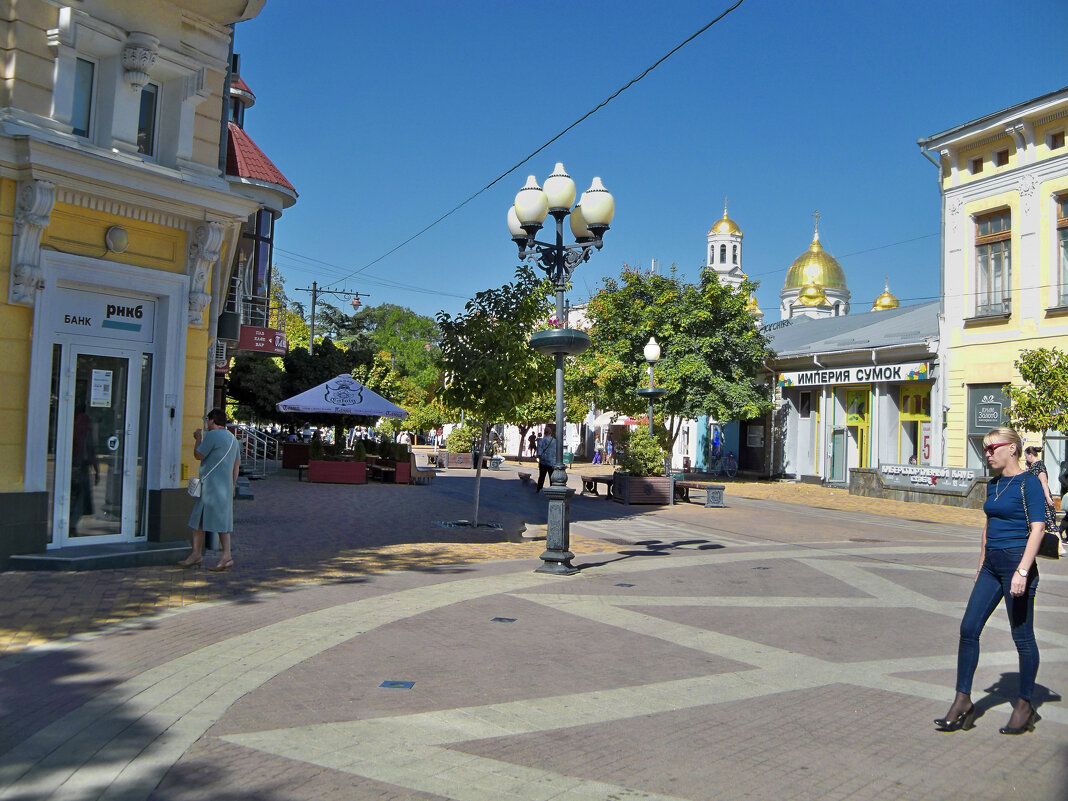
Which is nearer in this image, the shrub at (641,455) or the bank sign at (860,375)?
the shrub at (641,455)

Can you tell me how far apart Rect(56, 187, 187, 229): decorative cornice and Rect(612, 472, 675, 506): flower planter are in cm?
1332

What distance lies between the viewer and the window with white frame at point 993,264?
2561 cm

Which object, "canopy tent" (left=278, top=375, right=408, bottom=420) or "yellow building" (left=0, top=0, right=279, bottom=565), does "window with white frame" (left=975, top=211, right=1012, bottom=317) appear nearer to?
"canopy tent" (left=278, top=375, right=408, bottom=420)

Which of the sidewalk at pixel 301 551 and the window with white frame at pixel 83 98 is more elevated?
the window with white frame at pixel 83 98

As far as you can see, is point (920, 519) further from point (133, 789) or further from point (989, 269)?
point (133, 789)

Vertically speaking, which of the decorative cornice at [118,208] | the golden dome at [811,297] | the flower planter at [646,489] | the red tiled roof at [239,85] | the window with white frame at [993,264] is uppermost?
the golden dome at [811,297]

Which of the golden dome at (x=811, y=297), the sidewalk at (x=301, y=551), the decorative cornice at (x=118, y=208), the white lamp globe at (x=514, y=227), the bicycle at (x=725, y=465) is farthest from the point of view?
the golden dome at (x=811, y=297)

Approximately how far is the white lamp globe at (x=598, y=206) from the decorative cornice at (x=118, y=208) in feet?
15.5

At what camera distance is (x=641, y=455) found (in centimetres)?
2158

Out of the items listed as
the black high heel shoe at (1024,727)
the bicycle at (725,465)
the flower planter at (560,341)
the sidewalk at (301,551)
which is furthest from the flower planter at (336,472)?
the black high heel shoe at (1024,727)

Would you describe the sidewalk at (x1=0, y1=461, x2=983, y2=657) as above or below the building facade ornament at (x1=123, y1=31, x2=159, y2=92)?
below

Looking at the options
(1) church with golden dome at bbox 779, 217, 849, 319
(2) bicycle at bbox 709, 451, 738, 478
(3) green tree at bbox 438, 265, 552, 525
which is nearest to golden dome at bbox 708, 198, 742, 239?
(1) church with golden dome at bbox 779, 217, 849, 319

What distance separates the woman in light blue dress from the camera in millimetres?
9469

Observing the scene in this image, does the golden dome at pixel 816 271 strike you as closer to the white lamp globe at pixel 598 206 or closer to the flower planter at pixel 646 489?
the flower planter at pixel 646 489
